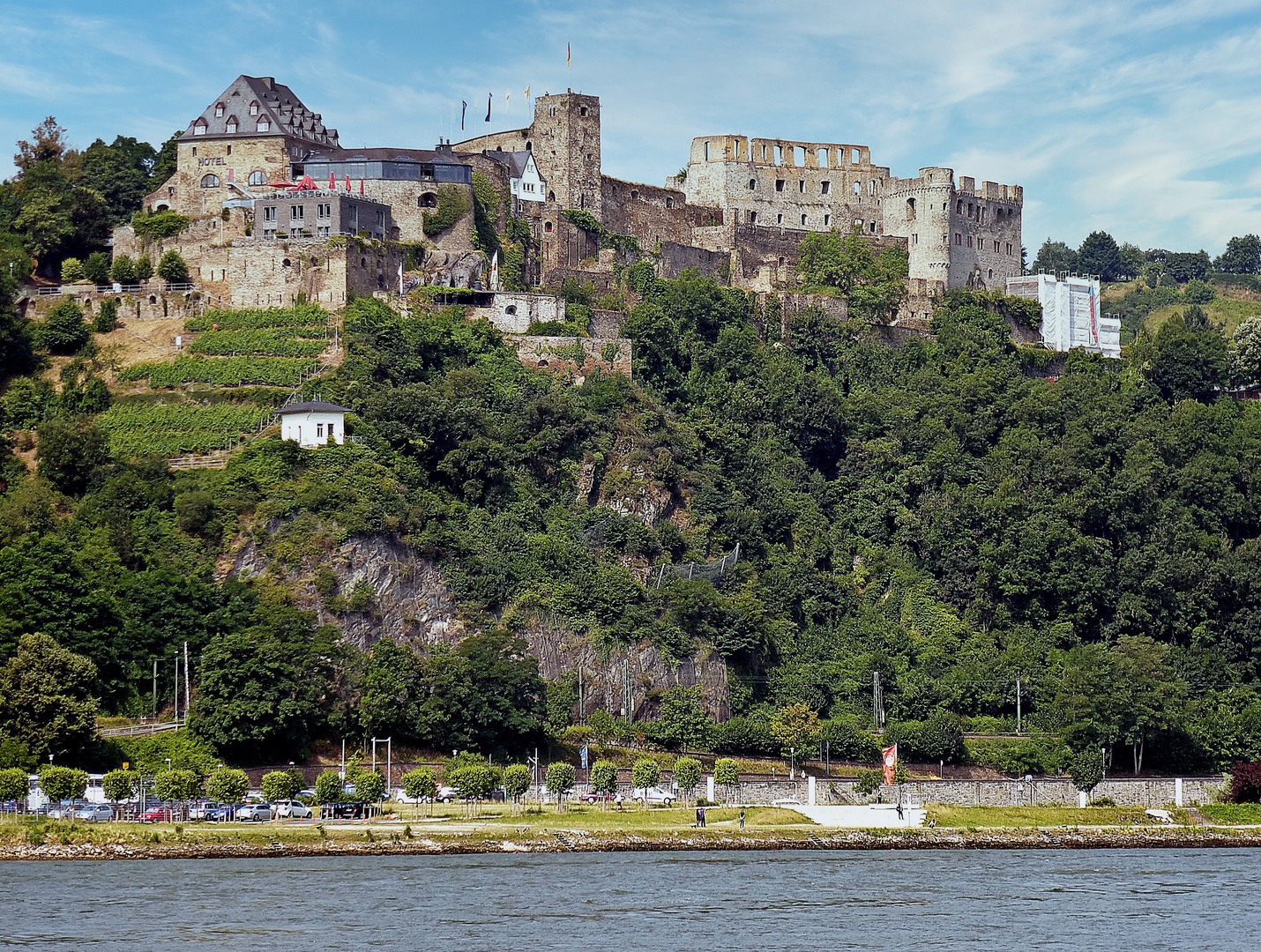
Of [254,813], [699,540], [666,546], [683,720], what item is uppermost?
[699,540]

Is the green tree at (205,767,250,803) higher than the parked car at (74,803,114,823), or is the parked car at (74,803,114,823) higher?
the green tree at (205,767,250,803)

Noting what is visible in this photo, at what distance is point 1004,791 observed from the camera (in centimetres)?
7856

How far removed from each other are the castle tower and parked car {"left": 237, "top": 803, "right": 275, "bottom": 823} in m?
48.3

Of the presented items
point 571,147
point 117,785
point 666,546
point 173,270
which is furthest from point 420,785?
point 571,147

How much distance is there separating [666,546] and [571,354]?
11.4 meters

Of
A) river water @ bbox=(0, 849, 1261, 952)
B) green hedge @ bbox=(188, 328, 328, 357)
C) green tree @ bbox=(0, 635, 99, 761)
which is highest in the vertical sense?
green hedge @ bbox=(188, 328, 328, 357)

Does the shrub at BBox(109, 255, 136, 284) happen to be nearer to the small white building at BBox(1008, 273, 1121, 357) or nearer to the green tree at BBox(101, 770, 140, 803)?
the green tree at BBox(101, 770, 140, 803)

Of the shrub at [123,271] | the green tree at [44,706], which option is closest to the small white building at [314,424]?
the shrub at [123,271]

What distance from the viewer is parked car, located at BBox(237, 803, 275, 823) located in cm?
6631

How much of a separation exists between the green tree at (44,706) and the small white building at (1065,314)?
6768cm

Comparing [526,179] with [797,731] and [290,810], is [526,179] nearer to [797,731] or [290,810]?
[797,731]

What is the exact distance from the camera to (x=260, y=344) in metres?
90.3

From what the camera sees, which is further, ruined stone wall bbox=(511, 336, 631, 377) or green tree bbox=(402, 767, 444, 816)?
ruined stone wall bbox=(511, 336, 631, 377)

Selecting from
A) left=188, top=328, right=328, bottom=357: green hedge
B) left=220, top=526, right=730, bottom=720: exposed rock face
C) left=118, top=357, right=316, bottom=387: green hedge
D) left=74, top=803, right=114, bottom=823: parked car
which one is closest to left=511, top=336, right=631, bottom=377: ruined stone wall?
left=188, top=328, right=328, bottom=357: green hedge
